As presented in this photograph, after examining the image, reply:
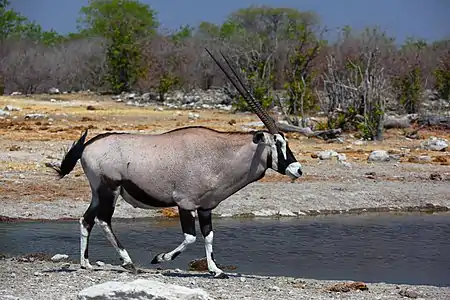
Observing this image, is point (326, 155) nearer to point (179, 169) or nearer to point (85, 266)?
point (179, 169)

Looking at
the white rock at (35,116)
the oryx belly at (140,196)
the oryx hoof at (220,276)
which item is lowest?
the oryx hoof at (220,276)

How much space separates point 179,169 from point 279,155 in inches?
43.4

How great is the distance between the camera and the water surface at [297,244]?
10867mm

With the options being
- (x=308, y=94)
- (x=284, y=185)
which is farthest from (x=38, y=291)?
(x=308, y=94)

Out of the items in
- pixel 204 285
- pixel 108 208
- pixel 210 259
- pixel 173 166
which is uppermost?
pixel 173 166

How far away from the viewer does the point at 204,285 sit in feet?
29.5

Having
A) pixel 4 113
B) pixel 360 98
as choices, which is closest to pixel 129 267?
pixel 360 98

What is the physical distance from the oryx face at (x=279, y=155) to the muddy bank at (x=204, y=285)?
1.17m

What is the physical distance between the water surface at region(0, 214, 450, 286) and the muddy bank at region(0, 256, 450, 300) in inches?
34.8

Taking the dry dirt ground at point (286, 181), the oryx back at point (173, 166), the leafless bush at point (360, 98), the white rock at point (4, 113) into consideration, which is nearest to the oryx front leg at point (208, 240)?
the oryx back at point (173, 166)

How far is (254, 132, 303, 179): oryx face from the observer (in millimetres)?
9844

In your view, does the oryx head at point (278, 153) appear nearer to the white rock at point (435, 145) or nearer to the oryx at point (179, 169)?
the oryx at point (179, 169)

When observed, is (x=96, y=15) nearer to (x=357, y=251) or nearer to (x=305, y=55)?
(x=305, y=55)

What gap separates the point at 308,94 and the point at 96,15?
51667 mm
